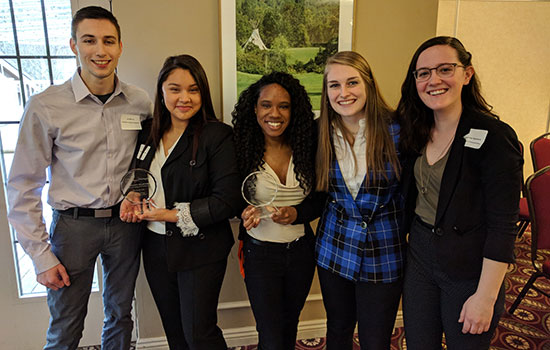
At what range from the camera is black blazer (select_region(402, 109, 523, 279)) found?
4.19 feet

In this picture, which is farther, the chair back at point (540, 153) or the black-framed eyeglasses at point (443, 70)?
the chair back at point (540, 153)

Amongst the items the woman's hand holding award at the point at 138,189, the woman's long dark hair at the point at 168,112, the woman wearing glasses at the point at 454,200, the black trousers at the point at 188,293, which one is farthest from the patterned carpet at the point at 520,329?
the woman's long dark hair at the point at 168,112

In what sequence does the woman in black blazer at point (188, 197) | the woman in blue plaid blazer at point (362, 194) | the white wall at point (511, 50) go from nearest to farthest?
the woman in blue plaid blazer at point (362, 194)
the woman in black blazer at point (188, 197)
the white wall at point (511, 50)

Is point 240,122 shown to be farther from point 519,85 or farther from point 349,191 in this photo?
point 519,85

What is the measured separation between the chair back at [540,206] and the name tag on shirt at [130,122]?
2610 mm

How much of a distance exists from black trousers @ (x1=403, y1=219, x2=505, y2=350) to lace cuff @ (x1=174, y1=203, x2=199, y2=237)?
0.99m

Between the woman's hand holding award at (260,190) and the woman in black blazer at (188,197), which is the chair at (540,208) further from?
the woman in black blazer at (188,197)

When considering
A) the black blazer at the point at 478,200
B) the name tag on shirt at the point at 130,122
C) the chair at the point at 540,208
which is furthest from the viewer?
the chair at the point at 540,208

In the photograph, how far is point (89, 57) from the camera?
5.44ft

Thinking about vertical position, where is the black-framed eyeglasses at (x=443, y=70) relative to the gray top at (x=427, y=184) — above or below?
above

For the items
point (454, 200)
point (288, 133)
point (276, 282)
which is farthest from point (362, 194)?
point (276, 282)

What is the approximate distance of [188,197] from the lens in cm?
172

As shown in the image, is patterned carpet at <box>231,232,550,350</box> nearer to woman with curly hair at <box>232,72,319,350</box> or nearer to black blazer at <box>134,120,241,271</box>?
woman with curly hair at <box>232,72,319,350</box>

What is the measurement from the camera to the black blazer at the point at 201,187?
1.68 meters
